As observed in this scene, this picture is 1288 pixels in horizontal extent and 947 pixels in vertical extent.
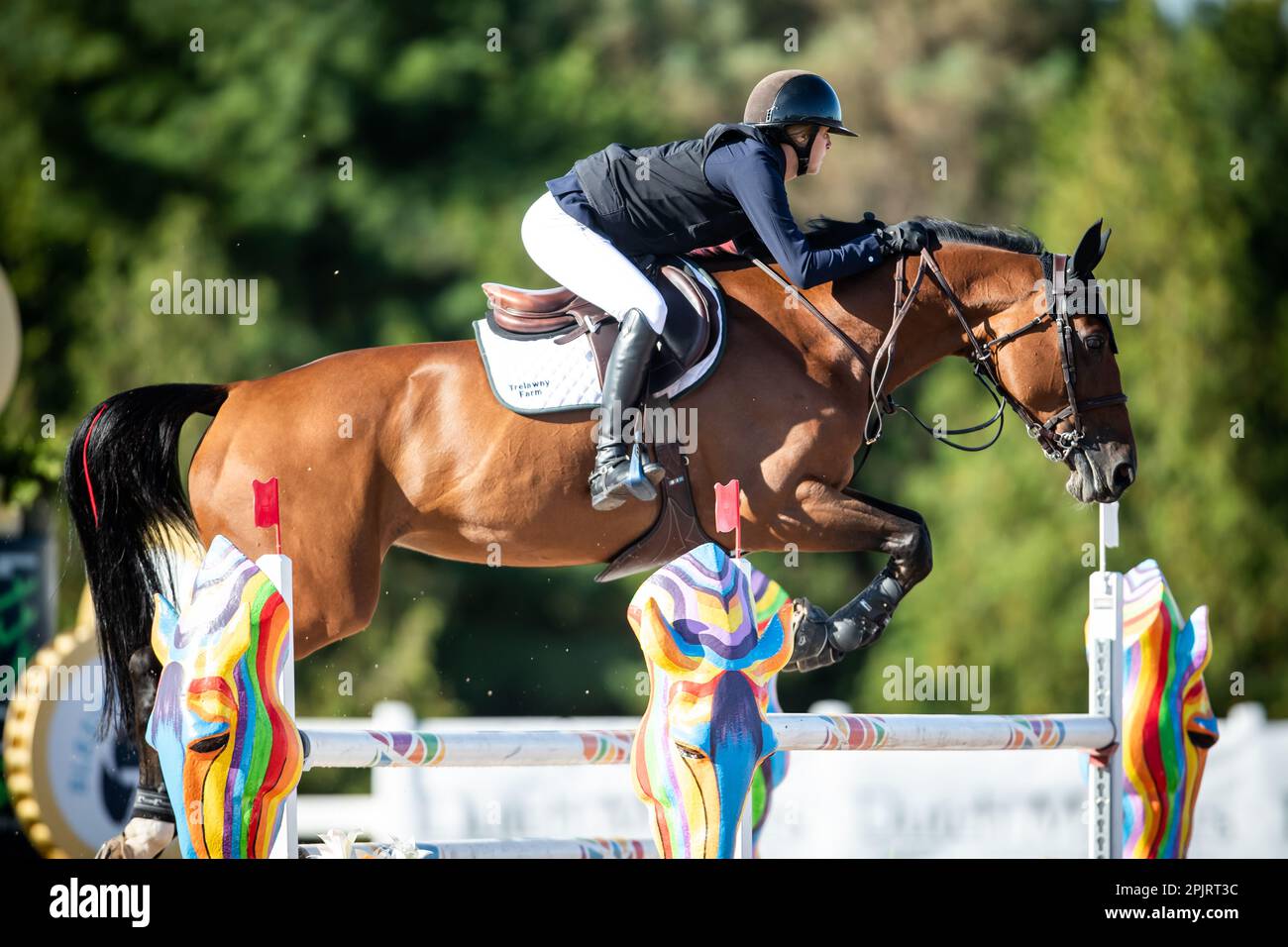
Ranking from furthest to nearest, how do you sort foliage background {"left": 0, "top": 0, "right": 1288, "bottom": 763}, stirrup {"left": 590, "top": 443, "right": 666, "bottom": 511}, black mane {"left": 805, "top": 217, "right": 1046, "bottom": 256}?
1. foliage background {"left": 0, "top": 0, "right": 1288, "bottom": 763}
2. black mane {"left": 805, "top": 217, "right": 1046, "bottom": 256}
3. stirrup {"left": 590, "top": 443, "right": 666, "bottom": 511}

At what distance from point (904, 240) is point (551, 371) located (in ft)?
3.69

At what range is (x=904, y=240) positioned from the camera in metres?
5.17

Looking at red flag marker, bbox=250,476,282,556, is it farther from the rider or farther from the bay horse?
the rider

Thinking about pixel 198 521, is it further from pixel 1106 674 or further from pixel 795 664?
pixel 1106 674

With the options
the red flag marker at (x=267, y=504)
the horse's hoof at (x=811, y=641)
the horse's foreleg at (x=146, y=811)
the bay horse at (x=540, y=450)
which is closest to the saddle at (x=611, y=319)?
the bay horse at (x=540, y=450)

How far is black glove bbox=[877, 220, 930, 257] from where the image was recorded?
16.9ft

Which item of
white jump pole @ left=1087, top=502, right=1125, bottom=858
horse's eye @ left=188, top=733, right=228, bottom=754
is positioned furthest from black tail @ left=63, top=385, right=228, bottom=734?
white jump pole @ left=1087, top=502, right=1125, bottom=858

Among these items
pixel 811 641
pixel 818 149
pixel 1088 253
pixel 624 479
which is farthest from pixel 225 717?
pixel 1088 253

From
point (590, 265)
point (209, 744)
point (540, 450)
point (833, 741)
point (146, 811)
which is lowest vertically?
point (146, 811)

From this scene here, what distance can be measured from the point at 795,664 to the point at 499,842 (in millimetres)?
952

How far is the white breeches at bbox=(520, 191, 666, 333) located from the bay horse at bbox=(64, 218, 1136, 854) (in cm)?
31

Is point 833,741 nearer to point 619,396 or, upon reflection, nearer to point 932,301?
point 619,396

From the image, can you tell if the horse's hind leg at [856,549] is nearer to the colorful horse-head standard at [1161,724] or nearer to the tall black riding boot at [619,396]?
the tall black riding boot at [619,396]

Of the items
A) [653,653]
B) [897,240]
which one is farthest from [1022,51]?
[653,653]
